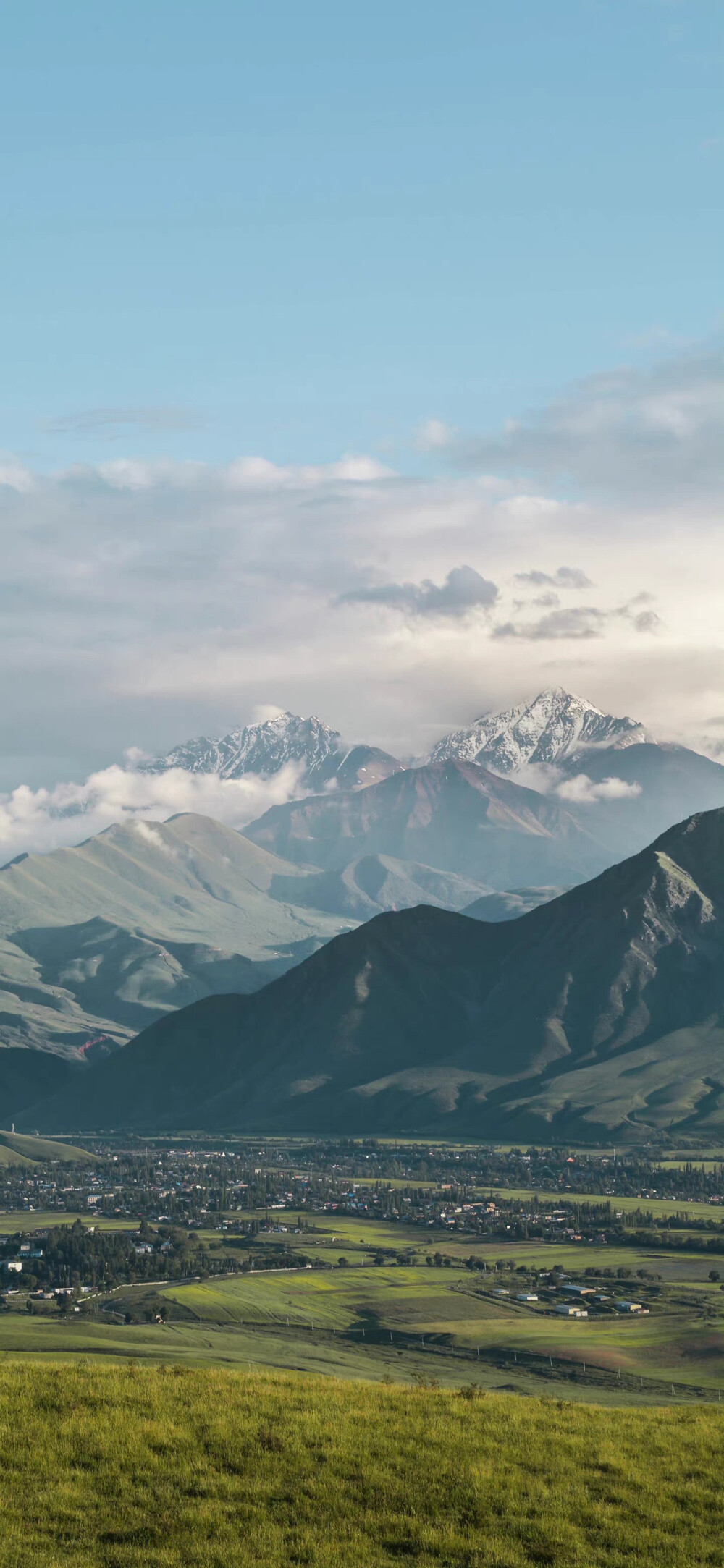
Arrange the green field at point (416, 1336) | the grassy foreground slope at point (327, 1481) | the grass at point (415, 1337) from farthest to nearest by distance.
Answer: the green field at point (416, 1336)
the grass at point (415, 1337)
the grassy foreground slope at point (327, 1481)

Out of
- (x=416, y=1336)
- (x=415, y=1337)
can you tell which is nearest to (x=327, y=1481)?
(x=415, y=1337)

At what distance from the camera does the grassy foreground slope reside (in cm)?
3634

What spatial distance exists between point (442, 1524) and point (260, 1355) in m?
95.6

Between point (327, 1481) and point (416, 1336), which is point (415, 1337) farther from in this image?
point (327, 1481)

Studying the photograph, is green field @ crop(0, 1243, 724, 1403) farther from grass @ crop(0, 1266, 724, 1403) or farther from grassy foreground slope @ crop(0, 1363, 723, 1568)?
grassy foreground slope @ crop(0, 1363, 723, 1568)

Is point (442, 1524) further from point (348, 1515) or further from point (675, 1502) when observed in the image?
point (675, 1502)

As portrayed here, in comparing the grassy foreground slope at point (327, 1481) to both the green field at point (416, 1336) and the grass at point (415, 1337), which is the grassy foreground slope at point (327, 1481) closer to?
the green field at point (416, 1336)

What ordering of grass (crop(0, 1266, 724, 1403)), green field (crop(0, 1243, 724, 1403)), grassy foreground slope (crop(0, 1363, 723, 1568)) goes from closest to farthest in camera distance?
grassy foreground slope (crop(0, 1363, 723, 1568)), grass (crop(0, 1266, 724, 1403)), green field (crop(0, 1243, 724, 1403))

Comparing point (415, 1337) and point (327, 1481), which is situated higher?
point (327, 1481)

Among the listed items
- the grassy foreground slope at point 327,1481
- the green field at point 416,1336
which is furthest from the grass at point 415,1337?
the grassy foreground slope at point 327,1481

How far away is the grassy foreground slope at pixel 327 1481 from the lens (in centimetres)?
3634

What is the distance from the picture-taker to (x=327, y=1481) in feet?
132

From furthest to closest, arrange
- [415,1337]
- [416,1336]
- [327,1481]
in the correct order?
[416,1336]
[415,1337]
[327,1481]

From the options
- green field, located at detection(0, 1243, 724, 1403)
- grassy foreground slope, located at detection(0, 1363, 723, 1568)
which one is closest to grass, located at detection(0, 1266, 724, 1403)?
green field, located at detection(0, 1243, 724, 1403)
